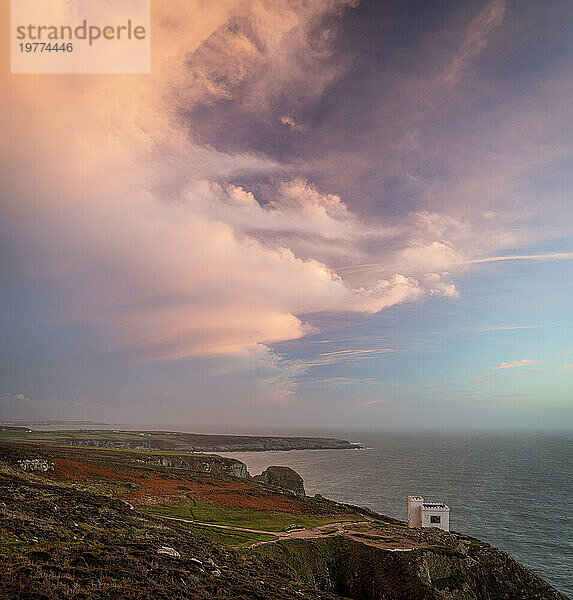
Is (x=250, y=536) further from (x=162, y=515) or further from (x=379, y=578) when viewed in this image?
(x=379, y=578)

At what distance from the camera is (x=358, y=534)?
136 ft

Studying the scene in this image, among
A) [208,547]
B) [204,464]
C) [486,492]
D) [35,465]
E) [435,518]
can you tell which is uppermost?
[208,547]

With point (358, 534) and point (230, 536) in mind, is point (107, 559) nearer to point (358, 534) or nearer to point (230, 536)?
point (230, 536)

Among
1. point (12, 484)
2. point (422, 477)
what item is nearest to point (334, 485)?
point (422, 477)

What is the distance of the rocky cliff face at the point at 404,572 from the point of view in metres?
34.2

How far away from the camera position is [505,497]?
4080 inches

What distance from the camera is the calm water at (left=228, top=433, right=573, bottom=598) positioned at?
67.4 m

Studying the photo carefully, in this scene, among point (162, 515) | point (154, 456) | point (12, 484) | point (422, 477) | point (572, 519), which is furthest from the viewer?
point (422, 477)

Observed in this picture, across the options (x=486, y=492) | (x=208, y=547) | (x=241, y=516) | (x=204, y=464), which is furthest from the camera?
(x=486, y=492)

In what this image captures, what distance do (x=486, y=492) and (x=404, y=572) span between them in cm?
8993

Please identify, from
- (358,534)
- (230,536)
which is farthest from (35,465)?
(358,534)

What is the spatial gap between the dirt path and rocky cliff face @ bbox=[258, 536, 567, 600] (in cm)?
112

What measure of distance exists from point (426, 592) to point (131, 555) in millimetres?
25546

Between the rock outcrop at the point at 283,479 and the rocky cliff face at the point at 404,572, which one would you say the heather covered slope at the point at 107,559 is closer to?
the rocky cliff face at the point at 404,572
